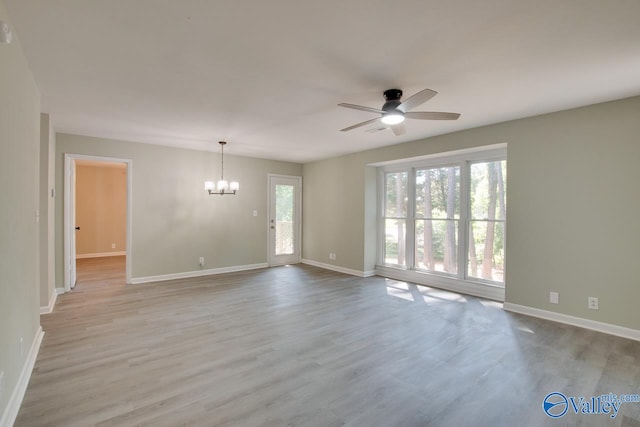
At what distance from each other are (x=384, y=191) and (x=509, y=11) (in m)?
4.58

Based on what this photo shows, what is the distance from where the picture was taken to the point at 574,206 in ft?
11.8

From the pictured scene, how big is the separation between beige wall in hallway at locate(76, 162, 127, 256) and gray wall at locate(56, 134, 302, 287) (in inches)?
121

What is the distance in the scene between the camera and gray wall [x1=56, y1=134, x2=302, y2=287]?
5.34m


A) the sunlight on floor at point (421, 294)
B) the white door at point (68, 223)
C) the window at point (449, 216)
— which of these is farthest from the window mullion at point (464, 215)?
the white door at point (68, 223)

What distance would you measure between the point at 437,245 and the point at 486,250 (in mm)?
846

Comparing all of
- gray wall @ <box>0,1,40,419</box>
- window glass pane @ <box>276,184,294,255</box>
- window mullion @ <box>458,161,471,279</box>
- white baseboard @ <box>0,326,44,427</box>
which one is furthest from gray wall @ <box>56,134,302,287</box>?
window mullion @ <box>458,161,471,279</box>

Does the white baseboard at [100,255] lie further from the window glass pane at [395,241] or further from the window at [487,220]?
the window at [487,220]

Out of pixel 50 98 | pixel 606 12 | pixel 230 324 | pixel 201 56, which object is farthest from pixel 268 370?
pixel 50 98

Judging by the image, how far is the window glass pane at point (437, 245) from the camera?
5207 millimetres

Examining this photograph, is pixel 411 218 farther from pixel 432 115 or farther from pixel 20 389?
pixel 20 389

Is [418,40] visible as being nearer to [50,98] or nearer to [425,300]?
[425,300]

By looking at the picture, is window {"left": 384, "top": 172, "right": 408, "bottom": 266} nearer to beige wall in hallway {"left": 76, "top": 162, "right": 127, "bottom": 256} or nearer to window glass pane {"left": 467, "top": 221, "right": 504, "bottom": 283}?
window glass pane {"left": 467, "top": 221, "right": 504, "bottom": 283}

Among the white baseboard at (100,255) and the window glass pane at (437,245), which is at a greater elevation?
the window glass pane at (437,245)

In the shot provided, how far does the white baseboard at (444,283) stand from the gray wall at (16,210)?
5.27 metres
